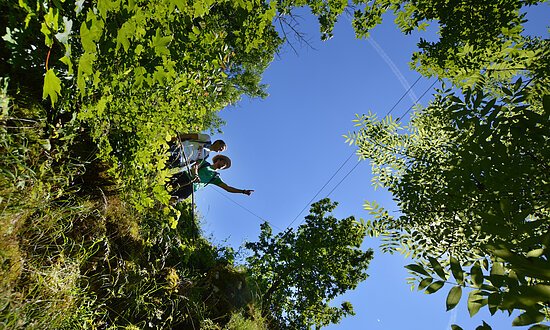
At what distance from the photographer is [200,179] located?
19.6 ft

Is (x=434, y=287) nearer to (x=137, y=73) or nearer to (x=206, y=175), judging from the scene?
(x=137, y=73)

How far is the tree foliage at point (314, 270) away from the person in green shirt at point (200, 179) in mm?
2595

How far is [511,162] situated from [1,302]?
399 centimetres

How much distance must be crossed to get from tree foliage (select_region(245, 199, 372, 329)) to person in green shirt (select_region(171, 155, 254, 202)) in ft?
8.51

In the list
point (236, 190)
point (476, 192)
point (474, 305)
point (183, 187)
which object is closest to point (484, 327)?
point (474, 305)

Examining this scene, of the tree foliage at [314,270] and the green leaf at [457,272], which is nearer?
the green leaf at [457,272]

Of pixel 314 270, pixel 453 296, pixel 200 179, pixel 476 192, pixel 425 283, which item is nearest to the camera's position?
pixel 453 296

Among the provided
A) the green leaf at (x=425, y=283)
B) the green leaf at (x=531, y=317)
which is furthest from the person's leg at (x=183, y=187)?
the green leaf at (x=531, y=317)

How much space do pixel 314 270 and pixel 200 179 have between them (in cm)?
394

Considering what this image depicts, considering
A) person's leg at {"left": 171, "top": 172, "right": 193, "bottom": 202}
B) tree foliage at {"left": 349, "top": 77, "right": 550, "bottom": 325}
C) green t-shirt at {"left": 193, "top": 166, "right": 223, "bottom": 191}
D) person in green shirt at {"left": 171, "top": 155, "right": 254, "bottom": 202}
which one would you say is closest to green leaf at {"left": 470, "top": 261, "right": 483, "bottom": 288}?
tree foliage at {"left": 349, "top": 77, "right": 550, "bottom": 325}

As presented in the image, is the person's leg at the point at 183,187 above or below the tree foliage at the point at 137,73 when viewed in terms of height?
above

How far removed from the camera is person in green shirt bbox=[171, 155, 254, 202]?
5.31 m

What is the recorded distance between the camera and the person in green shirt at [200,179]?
209 inches

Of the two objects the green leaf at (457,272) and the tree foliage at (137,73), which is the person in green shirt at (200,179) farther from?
the green leaf at (457,272)
